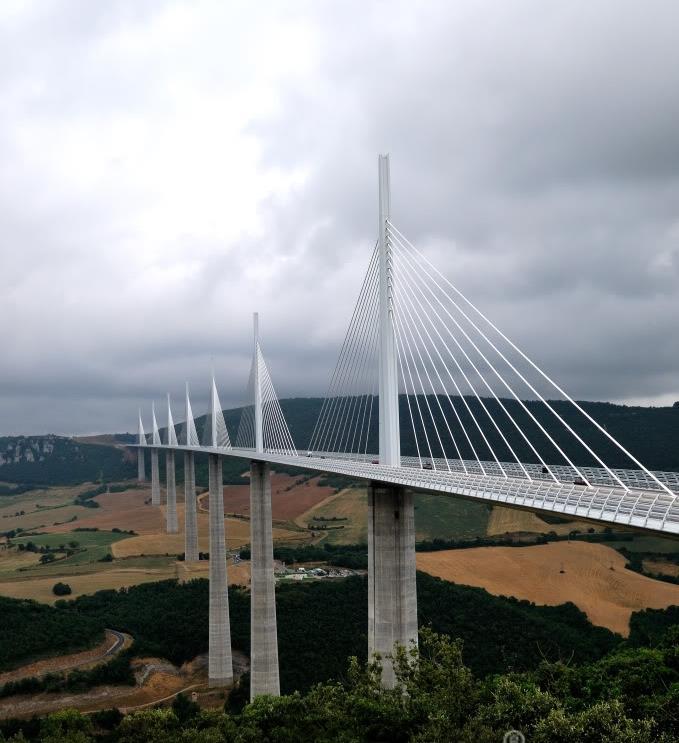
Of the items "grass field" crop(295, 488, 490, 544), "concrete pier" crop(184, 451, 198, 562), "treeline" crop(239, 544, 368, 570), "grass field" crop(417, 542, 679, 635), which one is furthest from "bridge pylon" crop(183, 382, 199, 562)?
"grass field" crop(417, 542, 679, 635)

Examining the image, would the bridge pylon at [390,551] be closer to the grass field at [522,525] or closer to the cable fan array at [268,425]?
the cable fan array at [268,425]

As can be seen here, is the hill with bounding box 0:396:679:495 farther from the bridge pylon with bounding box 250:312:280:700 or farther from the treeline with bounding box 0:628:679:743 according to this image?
the treeline with bounding box 0:628:679:743

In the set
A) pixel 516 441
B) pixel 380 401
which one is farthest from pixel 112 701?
pixel 516 441

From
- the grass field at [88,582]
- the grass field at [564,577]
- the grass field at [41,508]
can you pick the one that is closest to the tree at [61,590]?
the grass field at [88,582]

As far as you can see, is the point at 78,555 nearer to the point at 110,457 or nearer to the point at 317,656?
the point at 317,656

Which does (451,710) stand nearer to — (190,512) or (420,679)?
(420,679)

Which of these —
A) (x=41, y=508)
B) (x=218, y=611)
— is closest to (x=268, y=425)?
(x=218, y=611)
